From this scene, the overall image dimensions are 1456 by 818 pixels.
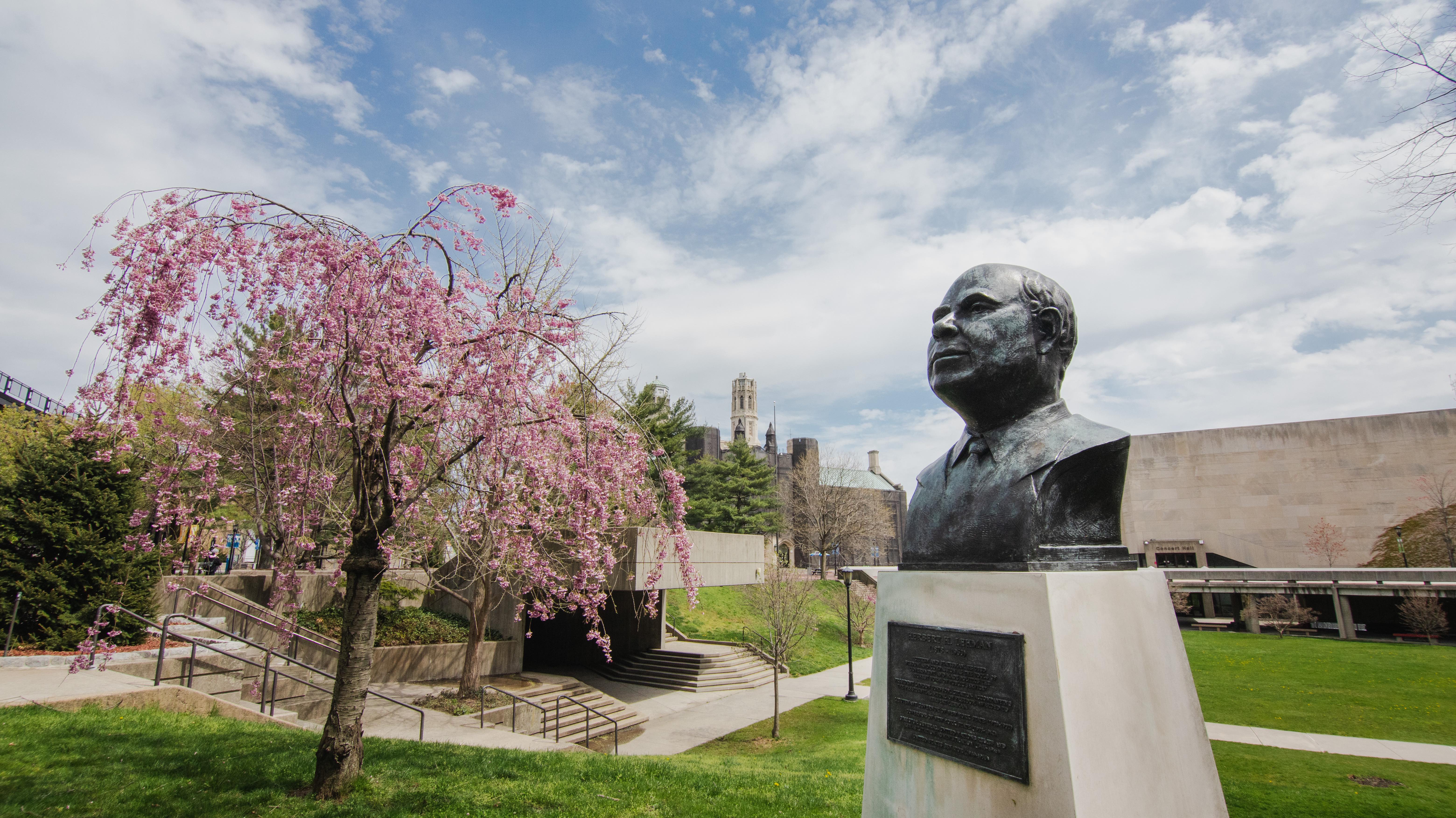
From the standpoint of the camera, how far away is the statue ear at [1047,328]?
4.21m

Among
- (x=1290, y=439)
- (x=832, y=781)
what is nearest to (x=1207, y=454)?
(x=1290, y=439)

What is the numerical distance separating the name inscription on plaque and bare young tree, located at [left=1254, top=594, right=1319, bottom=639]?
106ft

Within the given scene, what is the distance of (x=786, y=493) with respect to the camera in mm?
56219

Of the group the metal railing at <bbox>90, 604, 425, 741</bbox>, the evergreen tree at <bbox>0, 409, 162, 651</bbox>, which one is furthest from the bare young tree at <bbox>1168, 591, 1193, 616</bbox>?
the evergreen tree at <bbox>0, 409, 162, 651</bbox>

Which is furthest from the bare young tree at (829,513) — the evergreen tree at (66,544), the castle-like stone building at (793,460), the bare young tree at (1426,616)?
the evergreen tree at (66,544)

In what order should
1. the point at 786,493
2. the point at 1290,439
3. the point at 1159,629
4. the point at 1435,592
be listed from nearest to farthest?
the point at 1159,629 < the point at 1435,592 < the point at 1290,439 < the point at 786,493

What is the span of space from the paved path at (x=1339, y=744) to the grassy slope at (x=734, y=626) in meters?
13.6

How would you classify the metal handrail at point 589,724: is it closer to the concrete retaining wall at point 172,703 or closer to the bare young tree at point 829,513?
the concrete retaining wall at point 172,703

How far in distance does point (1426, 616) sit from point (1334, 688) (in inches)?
537

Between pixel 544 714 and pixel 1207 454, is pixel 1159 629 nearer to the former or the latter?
pixel 544 714

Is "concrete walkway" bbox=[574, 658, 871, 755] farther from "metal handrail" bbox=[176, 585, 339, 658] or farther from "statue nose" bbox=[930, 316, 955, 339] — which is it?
"statue nose" bbox=[930, 316, 955, 339]

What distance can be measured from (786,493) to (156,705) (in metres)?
49.2

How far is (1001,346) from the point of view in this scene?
13.6 feet

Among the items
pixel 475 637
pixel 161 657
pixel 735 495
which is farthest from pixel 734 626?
pixel 161 657
